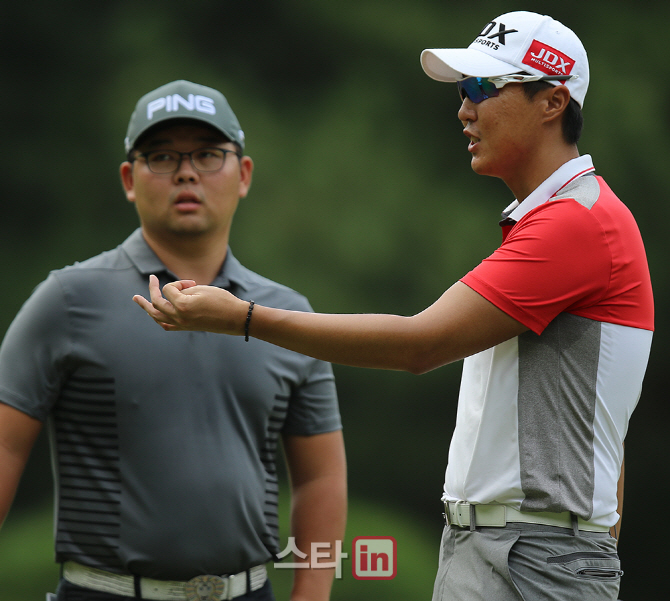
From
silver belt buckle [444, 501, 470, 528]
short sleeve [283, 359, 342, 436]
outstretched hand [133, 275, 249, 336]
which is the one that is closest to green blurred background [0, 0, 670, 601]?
short sleeve [283, 359, 342, 436]

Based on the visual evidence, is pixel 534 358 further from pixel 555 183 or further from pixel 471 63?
pixel 471 63

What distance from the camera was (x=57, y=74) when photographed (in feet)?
15.7

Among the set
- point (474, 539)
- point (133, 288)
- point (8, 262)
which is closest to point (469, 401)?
point (474, 539)

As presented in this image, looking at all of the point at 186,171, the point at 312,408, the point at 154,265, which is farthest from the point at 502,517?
the point at 186,171

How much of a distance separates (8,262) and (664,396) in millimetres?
3591

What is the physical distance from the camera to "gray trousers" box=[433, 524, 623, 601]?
64.1 inches

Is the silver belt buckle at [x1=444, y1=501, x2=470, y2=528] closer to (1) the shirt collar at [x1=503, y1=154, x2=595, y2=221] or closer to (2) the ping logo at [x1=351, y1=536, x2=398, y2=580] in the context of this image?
(1) the shirt collar at [x1=503, y1=154, x2=595, y2=221]

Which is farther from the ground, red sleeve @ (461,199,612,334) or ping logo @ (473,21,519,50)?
ping logo @ (473,21,519,50)

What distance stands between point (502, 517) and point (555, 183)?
0.67m

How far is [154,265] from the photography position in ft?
7.51

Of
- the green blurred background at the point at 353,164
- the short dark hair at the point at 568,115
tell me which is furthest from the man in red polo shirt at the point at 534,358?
the green blurred background at the point at 353,164

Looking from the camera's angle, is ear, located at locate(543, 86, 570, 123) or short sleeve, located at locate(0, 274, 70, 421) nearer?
ear, located at locate(543, 86, 570, 123)

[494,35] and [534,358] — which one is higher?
[494,35]

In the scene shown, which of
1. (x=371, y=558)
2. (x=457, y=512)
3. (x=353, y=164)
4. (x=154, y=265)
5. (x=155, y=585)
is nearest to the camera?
(x=457, y=512)
